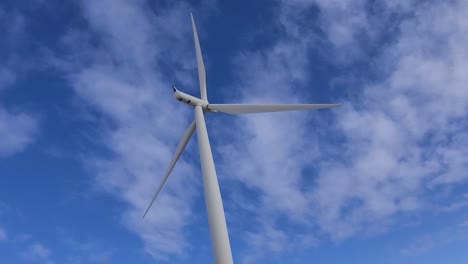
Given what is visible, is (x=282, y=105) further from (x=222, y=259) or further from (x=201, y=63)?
(x=222, y=259)

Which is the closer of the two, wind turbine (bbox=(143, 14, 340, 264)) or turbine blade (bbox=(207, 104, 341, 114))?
wind turbine (bbox=(143, 14, 340, 264))

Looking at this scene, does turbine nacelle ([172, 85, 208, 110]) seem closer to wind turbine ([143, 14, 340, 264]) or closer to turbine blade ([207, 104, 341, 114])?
wind turbine ([143, 14, 340, 264])

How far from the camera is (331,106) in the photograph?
103 feet

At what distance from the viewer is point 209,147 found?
2567cm

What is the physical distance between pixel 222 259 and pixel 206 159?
6.76m

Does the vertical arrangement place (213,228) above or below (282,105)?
below

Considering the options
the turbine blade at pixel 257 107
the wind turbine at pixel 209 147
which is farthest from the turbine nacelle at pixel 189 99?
the turbine blade at pixel 257 107

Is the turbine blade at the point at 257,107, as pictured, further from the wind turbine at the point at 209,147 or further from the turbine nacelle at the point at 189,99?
the turbine nacelle at the point at 189,99

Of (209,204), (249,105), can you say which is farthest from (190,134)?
(209,204)

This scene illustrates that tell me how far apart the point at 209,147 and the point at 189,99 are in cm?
638

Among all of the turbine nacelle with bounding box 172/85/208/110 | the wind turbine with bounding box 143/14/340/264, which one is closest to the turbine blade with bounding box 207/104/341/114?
the wind turbine with bounding box 143/14/340/264

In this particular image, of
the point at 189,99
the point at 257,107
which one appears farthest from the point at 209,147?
the point at 257,107

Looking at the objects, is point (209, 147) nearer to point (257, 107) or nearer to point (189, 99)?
point (189, 99)

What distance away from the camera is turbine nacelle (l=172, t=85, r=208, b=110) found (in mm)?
29859
